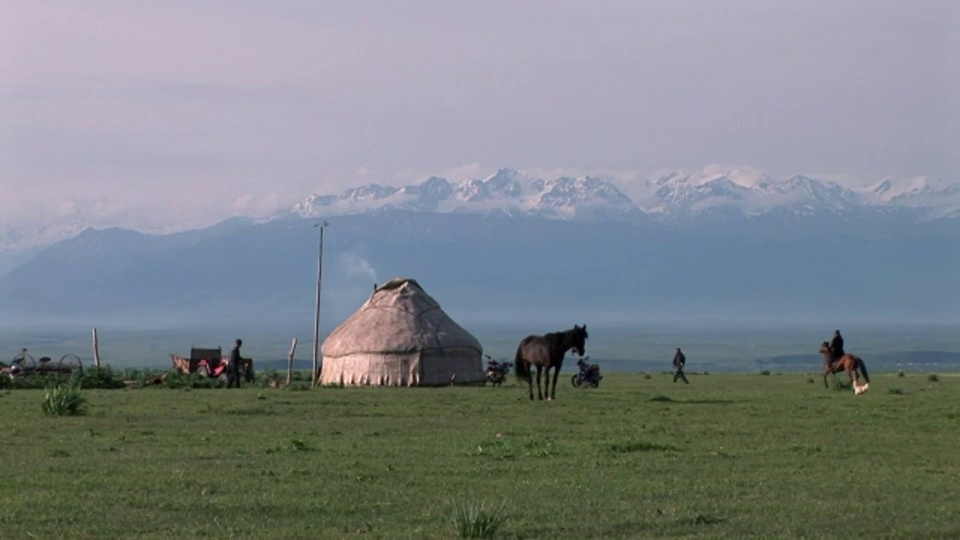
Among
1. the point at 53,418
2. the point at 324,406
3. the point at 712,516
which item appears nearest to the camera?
Answer: the point at 712,516

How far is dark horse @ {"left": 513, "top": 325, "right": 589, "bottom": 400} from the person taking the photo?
1375 inches

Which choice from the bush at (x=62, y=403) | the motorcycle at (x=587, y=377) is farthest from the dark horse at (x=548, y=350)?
the bush at (x=62, y=403)

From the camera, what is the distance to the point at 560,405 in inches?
1273

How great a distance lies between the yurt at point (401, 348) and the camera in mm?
47188

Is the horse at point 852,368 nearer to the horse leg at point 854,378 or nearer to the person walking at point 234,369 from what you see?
the horse leg at point 854,378

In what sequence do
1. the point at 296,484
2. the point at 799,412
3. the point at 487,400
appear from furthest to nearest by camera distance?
the point at 487,400 → the point at 799,412 → the point at 296,484

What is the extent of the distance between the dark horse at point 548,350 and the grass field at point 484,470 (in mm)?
3384

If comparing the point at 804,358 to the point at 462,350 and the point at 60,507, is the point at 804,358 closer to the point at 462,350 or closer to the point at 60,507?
the point at 462,350

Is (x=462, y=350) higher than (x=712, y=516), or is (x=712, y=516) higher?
(x=462, y=350)

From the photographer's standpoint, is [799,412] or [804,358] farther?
[804,358]

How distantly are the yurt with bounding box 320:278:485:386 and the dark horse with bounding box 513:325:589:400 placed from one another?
11404 millimetres

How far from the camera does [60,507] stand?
14852 millimetres

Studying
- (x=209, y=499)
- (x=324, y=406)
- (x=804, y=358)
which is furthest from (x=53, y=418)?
(x=804, y=358)

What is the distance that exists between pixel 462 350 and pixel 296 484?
103ft
